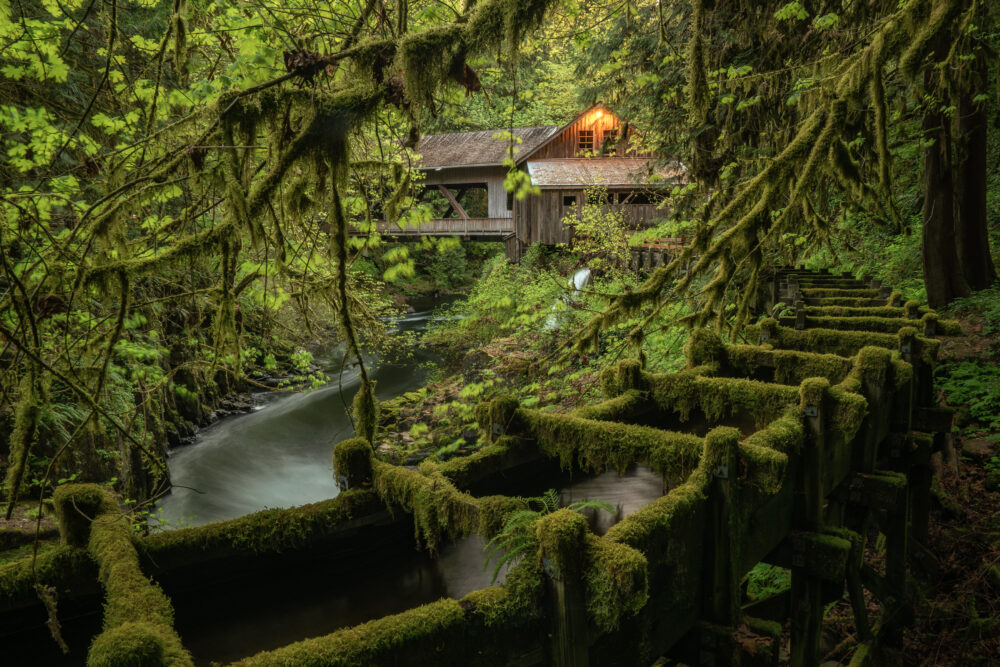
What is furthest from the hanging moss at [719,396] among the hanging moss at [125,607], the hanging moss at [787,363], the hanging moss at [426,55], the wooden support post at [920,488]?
the hanging moss at [125,607]

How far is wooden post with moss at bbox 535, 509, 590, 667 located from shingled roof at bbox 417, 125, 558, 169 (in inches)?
1022

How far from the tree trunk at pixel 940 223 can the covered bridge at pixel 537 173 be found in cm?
1421

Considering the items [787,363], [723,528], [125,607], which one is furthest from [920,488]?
[125,607]

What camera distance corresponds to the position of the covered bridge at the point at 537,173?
1018 inches

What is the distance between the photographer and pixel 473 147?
29141 mm

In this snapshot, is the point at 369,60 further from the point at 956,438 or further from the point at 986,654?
the point at 956,438

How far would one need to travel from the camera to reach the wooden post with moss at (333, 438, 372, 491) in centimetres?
406

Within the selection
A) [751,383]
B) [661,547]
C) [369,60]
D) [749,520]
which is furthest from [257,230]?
[751,383]

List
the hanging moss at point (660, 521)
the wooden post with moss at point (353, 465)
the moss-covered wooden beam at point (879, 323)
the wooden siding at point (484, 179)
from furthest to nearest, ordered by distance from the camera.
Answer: the wooden siding at point (484, 179) → the moss-covered wooden beam at point (879, 323) → the wooden post with moss at point (353, 465) → the hanging moss at point (660, 521)

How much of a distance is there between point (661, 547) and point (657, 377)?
2.85 meters

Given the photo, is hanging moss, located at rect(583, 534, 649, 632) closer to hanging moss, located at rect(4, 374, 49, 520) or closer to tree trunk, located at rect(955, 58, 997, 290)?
hanging moss, located at rect(4, 374, 49, 520)

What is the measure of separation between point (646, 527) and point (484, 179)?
90.9 ft

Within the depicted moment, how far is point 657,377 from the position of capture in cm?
605

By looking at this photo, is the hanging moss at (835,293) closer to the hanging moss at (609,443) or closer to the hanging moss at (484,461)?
the hanging moss at (609,443)
